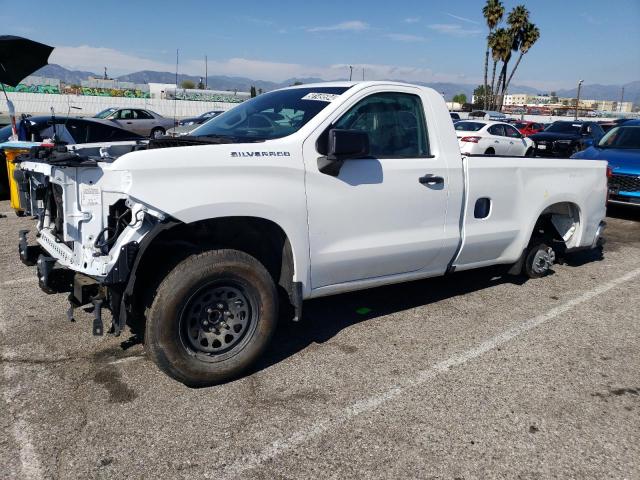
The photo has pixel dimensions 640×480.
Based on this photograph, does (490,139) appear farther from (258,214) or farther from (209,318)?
(209,318)

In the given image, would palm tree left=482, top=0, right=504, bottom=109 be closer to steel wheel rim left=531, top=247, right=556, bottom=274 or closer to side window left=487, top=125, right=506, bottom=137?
side window left=487, top=125, right=506, bottom=137

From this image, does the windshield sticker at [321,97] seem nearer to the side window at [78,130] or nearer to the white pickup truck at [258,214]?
the white pickup truck at [258,214]

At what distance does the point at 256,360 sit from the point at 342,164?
1.47 meters

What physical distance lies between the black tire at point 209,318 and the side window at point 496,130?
51.0 feet

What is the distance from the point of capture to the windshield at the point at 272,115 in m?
3.93

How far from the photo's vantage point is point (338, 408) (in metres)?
3.31

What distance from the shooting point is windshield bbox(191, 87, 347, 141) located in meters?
3.93

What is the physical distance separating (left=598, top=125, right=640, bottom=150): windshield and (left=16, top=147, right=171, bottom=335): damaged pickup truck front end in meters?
9.95

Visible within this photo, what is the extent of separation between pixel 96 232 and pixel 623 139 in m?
10.5

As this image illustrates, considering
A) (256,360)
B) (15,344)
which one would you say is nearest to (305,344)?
(256,360)

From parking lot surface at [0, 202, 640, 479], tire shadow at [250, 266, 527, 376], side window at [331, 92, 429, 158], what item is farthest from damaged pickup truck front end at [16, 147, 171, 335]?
side window at [331, 92, 429, 158]

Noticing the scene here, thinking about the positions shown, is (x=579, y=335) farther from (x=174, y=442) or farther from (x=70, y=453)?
(x=70, y=453)

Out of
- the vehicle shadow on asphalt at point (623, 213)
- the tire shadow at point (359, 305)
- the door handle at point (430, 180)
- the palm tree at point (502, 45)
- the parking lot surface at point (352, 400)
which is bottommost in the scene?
the parking lot surface at point (352, 400)

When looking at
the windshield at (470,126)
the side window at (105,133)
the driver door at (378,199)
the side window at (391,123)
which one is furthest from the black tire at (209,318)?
the windshield at (470,126)
